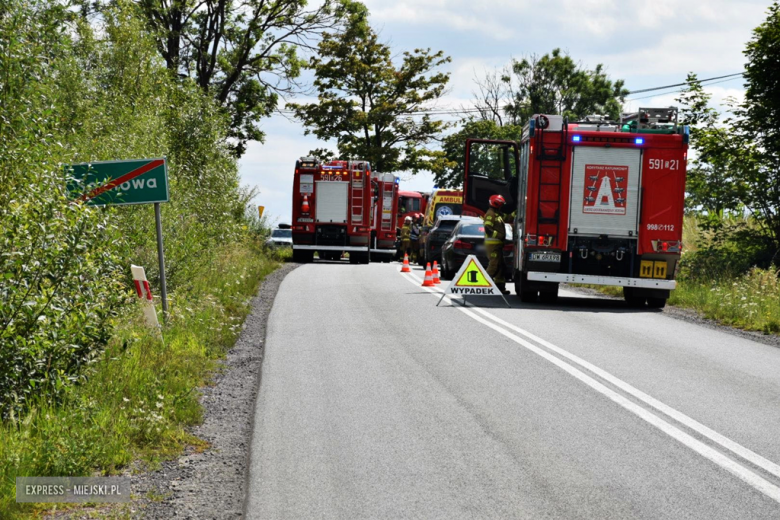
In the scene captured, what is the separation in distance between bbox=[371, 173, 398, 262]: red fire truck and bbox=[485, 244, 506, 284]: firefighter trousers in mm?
18512

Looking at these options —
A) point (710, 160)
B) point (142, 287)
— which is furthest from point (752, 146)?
point (142, 287)

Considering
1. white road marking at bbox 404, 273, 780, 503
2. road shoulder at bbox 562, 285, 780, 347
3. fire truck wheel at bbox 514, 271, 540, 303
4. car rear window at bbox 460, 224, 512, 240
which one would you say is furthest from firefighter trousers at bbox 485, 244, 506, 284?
white road marking at bbox 404, 273, 780, 503

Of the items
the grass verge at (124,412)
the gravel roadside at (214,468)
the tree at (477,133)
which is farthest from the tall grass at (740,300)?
the tree at (477,133)

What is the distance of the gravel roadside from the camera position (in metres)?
5.29

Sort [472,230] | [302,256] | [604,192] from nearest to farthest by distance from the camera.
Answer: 1. [604,192]
2. [472,230]
3. [302,256]

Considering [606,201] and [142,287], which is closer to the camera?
[142,287]

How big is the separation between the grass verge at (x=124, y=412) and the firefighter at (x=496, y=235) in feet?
22.6

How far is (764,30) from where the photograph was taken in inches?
787

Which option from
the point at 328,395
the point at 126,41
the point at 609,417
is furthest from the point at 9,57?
the point at 126,41

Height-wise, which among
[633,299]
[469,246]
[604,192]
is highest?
[604,192]

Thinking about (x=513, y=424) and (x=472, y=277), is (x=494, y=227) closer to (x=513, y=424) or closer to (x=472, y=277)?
(x=472, y=277)

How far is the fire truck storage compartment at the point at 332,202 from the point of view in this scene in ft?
110

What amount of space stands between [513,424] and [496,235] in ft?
35.7

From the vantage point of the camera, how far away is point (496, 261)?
18.2m
